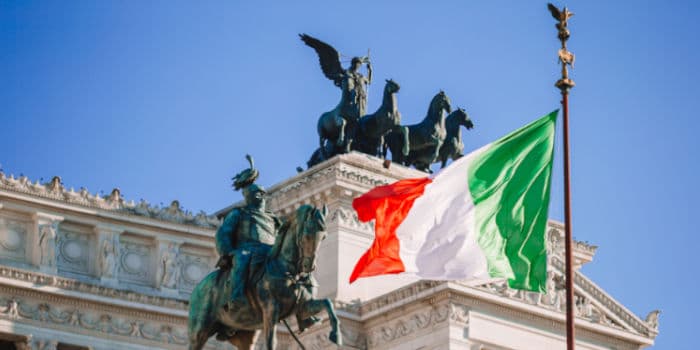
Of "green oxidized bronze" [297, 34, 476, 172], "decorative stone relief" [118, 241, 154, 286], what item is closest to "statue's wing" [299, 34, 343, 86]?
"green oxidized bronze" [297, 34, 476, 172]

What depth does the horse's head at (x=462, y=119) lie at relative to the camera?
65.5m

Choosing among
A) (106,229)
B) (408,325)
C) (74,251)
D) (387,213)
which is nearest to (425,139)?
(408,325)

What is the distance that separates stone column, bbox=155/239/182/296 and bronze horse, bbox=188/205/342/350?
26.3 m

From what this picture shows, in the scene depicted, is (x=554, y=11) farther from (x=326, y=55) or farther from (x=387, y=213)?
(x=326, y=55)

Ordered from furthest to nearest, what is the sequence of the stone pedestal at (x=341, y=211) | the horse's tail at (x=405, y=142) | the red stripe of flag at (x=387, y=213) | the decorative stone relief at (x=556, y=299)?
1. the horse's tail at (x=405, y=142)
2. the stone pedestal at (x=341, y=211)
3. the decorative stone relief at (x=556, y=299)
4. the red stripe of flag at (x=387, y=213)

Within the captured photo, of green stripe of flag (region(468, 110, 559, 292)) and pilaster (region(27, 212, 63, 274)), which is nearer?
green stripe of flag (region(468, 110, 559, 292))

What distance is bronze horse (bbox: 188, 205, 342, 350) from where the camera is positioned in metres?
31.3

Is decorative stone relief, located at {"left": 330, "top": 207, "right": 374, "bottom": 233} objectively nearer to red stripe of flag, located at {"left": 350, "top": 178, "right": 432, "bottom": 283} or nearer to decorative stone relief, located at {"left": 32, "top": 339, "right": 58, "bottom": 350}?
decorative stone relief, located at {"left": 32, "top": 339, "right": 58, "bottom": 350}

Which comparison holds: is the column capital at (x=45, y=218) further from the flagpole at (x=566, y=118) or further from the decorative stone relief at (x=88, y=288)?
the flagpole at (x=566, y=118)

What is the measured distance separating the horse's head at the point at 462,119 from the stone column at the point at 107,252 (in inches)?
443

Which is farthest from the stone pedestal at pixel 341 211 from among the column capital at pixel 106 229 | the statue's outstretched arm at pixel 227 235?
the statue's outstretched arm at pixel 227 235

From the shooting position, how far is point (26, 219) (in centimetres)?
5744

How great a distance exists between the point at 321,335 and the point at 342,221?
390 centimetres

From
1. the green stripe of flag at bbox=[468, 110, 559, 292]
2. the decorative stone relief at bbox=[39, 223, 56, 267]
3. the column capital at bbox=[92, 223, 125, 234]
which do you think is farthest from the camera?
the column capital at bbox=[92, 223, 125, 234]
